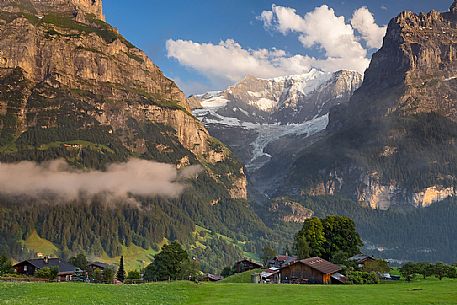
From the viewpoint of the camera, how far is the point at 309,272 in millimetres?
115875

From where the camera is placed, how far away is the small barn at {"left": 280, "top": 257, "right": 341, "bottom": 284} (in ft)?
368

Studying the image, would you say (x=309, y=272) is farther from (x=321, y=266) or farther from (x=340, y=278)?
(x=340, y=278)

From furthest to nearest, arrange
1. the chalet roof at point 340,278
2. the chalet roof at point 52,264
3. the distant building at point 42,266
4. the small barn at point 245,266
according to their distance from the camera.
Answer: the small barn at point 245,266, the chalet roof at point 52,264, the distant building at point 42,266, the chalet roof at point 340,278

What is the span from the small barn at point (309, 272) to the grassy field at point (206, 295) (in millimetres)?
36042

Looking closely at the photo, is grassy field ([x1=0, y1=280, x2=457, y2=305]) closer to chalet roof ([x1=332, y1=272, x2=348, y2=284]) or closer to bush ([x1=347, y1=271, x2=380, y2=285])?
bush ([x1=347, y1=271, x2=380, y2=285])

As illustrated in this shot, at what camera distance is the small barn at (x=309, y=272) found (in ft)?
368

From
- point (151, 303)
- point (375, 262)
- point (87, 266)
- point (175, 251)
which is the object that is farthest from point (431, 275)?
point (87, 266)

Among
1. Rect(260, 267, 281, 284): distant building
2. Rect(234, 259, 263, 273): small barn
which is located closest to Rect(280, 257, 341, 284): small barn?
Rect(260, 267, 281, 284): distant building

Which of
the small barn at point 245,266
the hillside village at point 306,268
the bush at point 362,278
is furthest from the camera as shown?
the small barn at point 245,266

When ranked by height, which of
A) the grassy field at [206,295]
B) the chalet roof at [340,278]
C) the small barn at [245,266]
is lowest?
the small barn at [245,266]

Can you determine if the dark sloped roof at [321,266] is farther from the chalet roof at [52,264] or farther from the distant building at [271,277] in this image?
the chalet roof at [52,264]

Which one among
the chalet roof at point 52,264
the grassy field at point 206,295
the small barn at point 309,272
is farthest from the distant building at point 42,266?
the grassy field at point 206,295

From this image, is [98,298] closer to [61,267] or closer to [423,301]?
[423,301]

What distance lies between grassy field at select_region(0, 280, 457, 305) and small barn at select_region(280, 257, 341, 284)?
36042 millimetres
